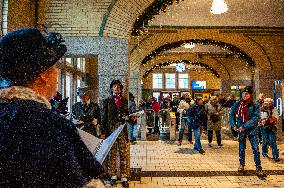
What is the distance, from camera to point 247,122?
6.95m

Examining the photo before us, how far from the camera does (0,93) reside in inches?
48.4

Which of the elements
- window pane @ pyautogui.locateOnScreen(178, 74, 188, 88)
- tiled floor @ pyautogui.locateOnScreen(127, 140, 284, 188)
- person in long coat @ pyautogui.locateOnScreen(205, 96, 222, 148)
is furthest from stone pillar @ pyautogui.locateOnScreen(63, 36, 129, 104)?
window pane @ pyautogui.locateOnScreen(178, 74, 188, 88)

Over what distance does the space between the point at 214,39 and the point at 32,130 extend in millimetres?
15509

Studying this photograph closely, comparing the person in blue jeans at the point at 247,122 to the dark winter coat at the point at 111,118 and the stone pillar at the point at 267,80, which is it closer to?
the dark winter coat at the point at 111,118

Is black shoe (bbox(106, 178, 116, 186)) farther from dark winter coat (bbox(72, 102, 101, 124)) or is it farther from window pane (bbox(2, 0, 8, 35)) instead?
window pane (bbox(2, 0, 8, 35))

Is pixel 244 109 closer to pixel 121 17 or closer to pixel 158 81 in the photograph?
pixel 121 17

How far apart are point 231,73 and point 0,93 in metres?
25.7

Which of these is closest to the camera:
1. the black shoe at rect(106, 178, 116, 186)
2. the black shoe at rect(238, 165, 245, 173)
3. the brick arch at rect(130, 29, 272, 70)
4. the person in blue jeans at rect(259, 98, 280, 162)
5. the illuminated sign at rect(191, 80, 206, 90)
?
the black shoe at rect(106, 178, 116, 186)

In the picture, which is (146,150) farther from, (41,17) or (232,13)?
(232,13)

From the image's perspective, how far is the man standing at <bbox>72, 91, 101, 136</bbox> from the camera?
7648 millimetres

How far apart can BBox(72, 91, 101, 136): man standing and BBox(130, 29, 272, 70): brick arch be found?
8650 millimetres

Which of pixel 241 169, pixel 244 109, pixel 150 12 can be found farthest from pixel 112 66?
pixel 241 169

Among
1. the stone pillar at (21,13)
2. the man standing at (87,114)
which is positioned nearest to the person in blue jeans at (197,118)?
the man standing at (87,114)

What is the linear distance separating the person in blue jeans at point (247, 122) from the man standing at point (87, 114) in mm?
2920
